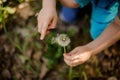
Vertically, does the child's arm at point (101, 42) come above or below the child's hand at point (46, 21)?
below

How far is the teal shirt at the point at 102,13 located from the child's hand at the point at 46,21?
5.5 inches

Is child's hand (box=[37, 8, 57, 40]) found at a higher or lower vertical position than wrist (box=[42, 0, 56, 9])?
lower

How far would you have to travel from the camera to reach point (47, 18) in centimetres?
134

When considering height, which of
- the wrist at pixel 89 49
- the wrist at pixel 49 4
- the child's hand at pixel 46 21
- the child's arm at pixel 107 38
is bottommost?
the wrist at pixel 89 49

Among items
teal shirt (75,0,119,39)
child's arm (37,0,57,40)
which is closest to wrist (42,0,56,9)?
child's arm (37,0,57,40)

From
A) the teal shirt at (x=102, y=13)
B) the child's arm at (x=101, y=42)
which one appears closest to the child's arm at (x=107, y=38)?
the child's arm at (x=101, y=42)

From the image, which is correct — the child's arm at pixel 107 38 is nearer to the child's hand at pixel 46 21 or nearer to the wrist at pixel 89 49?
the wrist at pixel 89 49

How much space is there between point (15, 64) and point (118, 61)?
20.7 inches

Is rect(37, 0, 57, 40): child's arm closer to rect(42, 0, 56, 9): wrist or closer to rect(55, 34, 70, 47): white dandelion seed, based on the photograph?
rect(42, 0, 56, 9): wrist

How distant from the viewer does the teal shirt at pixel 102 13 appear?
56.2 inches

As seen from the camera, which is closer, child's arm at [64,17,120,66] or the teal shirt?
child's arm at [64,17,120,66]

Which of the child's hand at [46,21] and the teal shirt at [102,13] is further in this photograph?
the teal shirt at [102,13]

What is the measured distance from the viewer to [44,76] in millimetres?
1923

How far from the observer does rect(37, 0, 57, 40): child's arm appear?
1323mm
